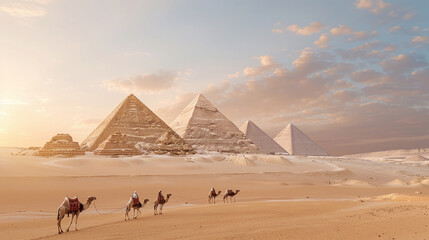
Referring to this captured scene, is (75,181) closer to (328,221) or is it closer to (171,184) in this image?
(171,184)

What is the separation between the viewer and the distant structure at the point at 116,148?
42922mm

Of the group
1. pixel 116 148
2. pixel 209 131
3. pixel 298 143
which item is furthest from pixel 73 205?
pixel 298 143

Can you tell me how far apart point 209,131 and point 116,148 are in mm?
26329

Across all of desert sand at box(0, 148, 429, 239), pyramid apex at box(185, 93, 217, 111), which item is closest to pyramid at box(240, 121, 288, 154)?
pyramid apex at box(185, 93, 217, 111)

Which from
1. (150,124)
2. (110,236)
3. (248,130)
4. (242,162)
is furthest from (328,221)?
(248,130)

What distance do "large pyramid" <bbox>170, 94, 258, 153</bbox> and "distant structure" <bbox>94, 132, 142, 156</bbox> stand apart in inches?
723

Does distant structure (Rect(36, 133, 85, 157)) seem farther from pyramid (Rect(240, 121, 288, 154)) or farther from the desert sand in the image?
pyramid (Rect(240, 121, 288, 154))

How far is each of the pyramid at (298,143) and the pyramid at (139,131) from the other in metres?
48.9

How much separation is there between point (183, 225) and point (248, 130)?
82892mm

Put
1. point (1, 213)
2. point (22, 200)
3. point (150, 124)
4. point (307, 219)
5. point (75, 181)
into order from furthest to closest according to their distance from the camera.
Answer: point (150, 124)
point (75, 181)
point (22, 200)
point (1, 213)
point (307, 219)

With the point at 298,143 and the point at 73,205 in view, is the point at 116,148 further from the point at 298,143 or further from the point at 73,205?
the point at 298,143

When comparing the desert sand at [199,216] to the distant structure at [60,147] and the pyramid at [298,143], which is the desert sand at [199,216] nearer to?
the distant structure at [60,147]

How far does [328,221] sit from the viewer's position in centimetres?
872

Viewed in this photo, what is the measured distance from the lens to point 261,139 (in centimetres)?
→ 8831
